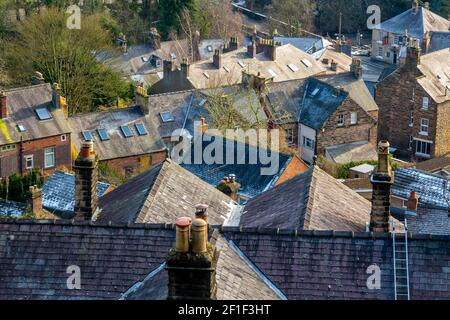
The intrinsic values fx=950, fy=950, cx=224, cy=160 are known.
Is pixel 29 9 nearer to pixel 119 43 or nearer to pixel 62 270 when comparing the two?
pixel 119 43

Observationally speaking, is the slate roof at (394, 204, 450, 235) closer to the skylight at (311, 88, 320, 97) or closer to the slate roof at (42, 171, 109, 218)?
the slate roof at (42, 171, 109, 218)

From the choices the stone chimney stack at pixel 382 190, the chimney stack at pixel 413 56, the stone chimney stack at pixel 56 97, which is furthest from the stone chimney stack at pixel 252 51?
the stone chimney stack at pixel 382 190

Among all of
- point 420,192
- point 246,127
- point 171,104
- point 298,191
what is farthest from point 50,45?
point 298,191

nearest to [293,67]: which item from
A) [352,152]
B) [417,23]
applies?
[352,152]

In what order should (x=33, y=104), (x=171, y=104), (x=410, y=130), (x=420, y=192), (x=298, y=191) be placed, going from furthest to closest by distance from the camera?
(x=410, y=130) < (x=171, y=104) < (x=33, y=104) < (x=420, y=192) < (x=298, y=191)

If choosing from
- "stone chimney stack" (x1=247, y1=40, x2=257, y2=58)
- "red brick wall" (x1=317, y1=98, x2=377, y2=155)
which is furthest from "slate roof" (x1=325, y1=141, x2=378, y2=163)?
"stone chimney stack" (x1=247, y1=40, x2=257, y2=58)
